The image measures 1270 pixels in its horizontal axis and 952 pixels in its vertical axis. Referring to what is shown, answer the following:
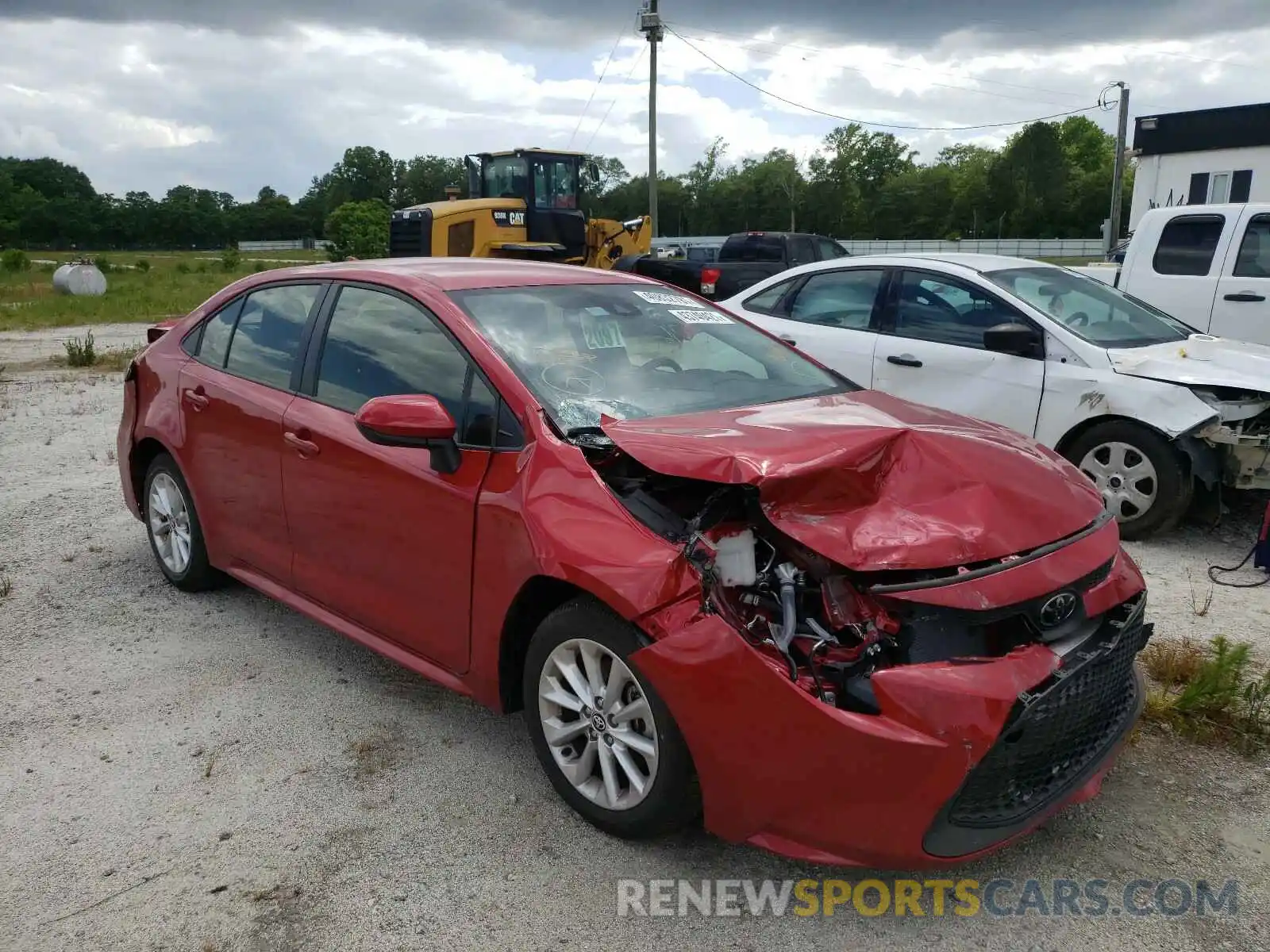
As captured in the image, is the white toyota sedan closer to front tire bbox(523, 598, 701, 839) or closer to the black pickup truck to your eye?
the black pickup truck

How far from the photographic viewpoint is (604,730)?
2.90m

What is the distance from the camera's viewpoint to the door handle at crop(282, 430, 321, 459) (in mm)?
3791

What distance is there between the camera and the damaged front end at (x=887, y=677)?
2.41m

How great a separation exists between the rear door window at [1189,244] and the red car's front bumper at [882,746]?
7155mm

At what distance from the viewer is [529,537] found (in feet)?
9.79

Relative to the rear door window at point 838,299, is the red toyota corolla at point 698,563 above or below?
below

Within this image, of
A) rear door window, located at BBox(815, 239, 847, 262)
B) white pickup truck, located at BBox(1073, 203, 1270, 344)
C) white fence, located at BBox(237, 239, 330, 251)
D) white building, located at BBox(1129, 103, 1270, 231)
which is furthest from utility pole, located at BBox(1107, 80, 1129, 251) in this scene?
white fence, located at BBox(237, 239, 330, 251)

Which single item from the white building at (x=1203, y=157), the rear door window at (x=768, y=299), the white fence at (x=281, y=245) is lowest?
the white fence at (x=281, y=245)

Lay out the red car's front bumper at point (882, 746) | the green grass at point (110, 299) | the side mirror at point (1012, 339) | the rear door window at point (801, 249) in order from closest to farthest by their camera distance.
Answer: the red car's front bumper at point (882, 746) < the side mirror at point (1012, 339) < the green grass at point (110, 299) < the rear door window at point (801, 249)

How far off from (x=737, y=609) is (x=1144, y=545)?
3.81m

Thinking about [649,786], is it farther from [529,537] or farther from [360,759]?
[360,759]

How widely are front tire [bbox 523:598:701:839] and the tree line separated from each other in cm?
5519

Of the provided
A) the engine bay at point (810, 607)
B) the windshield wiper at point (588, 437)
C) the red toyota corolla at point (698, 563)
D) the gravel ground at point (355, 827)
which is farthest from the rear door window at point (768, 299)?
the engine bay at point (810, 607)

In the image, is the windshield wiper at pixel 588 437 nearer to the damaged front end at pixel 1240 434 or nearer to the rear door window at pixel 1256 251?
the damaged front end at pixel 1240 434
